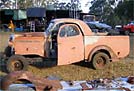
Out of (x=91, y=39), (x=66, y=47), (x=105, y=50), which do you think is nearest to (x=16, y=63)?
(x=66, y=47)

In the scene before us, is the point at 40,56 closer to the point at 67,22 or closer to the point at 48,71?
the point at 48,71

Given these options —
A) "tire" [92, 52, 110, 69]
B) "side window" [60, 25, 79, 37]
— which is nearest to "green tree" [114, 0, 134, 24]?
"tire" [92, 52, 110, 69]

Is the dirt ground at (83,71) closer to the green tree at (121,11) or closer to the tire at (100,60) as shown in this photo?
the tire at (100,60)

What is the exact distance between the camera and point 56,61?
40.9 ft

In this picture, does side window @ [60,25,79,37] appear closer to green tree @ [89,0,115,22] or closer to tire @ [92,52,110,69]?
tire @ [92,52,110,69]

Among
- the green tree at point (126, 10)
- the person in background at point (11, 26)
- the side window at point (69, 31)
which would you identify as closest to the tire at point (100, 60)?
the side window at point (69, 31)

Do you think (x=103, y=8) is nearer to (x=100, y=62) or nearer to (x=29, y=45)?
(x=100, y=62)

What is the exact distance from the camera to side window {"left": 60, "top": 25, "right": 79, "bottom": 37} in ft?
40.5

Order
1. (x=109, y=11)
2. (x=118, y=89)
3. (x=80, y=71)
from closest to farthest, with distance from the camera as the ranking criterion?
(x=118, y=89), (x=80, y=71), (x=109, y=11)

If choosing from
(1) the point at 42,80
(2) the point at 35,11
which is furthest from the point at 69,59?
(2) the point at 35,11

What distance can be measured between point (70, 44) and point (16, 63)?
71.5 inches

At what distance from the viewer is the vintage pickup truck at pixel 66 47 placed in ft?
40.1

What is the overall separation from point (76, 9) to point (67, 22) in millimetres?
33863

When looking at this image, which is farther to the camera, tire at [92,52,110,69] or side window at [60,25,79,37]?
tire at [92,52,110,69]
